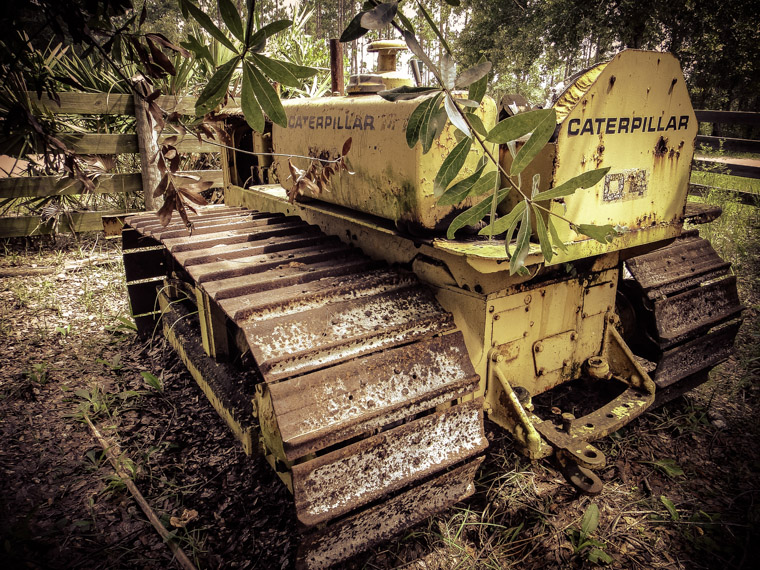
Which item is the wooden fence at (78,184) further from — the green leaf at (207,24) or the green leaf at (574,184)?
the green leaf at (574,184)

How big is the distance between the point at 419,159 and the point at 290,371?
87cm

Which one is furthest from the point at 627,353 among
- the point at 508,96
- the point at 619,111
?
the point at 508,96

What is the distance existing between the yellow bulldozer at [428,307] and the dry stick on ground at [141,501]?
1.50 feet

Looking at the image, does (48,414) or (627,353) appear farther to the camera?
(48,414)

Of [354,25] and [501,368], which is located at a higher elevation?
[354,25]

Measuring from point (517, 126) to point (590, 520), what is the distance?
1794mm

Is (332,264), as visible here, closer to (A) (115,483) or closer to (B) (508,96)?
(B) (508,96)

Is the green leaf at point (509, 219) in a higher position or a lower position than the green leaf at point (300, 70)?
lower

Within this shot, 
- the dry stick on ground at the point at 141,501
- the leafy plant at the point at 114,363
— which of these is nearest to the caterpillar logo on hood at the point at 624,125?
the dry stick on ground at the point at 141,501

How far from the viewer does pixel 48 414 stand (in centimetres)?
281

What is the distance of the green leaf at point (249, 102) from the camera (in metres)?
0.95

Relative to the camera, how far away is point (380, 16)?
870 mm

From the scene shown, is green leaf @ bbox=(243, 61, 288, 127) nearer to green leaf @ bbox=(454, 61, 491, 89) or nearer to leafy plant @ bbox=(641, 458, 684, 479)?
green leaf @ bbox=(454, 61, 491, 89)

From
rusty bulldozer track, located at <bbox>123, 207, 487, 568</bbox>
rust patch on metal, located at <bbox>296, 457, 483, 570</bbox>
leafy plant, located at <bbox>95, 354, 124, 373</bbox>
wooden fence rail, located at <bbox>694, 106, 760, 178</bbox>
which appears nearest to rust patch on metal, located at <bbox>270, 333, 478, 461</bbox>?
rusty bulldozer track, located at <bbox>123, 207, 487, 568</bbox>
